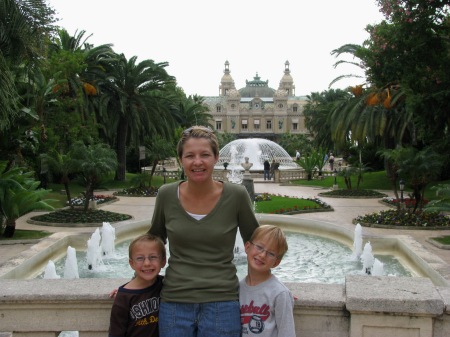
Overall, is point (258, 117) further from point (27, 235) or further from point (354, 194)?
point (27, 235)

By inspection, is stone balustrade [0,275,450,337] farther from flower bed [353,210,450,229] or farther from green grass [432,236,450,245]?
flower bed [353,210,450,229]

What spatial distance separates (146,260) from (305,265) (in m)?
6.95

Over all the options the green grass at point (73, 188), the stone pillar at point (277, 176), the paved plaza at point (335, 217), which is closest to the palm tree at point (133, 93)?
the green grass at point (73, 188)

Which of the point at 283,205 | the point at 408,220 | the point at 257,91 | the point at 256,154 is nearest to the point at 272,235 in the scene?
the point at 408,220

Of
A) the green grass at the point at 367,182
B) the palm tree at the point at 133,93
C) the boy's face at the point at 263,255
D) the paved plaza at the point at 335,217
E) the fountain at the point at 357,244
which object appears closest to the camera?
the boy's face at the point at 263,255

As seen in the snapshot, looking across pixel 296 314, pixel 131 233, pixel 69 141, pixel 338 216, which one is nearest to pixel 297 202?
pixel 338 216

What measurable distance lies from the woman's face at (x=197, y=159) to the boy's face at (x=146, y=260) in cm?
41

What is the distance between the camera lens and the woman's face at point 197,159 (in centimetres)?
247

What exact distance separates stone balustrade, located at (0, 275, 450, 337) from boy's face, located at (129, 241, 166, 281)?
0.33 metres

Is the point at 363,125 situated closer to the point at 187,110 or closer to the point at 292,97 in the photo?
the point at 187,110

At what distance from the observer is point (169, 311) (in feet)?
7.78

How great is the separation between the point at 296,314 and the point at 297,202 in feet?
50.4

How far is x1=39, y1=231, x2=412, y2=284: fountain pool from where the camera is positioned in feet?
27.3

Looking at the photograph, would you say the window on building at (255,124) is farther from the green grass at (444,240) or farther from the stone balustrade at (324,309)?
the stone balustrade at (324,309)
